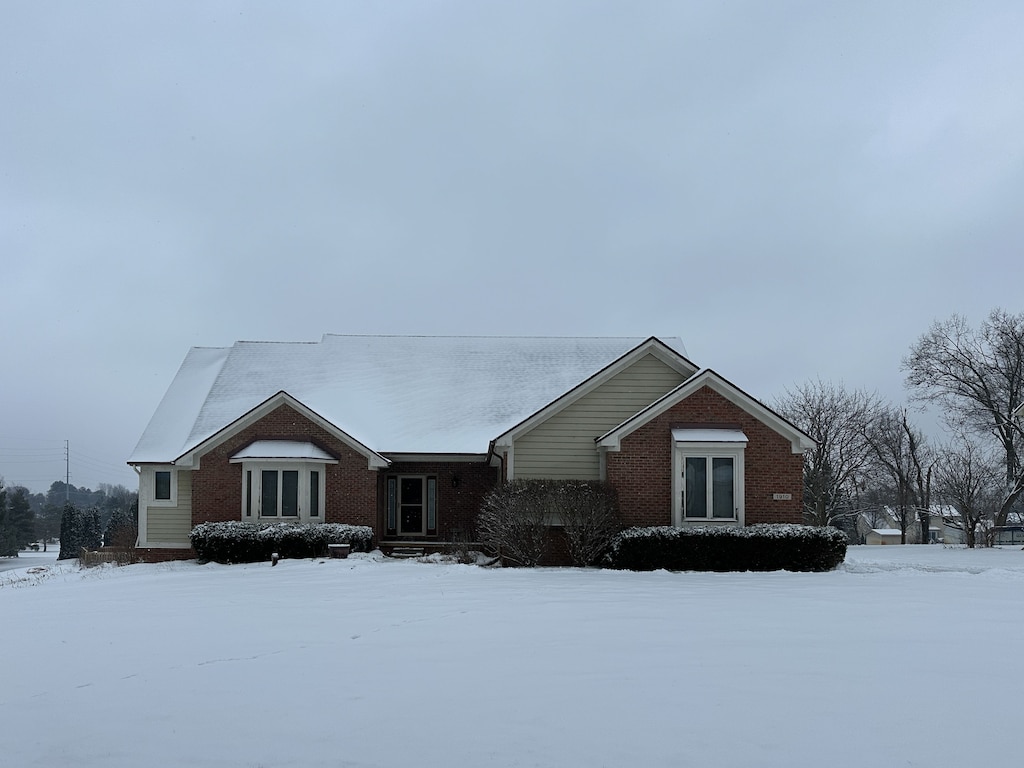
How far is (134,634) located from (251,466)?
510 inches

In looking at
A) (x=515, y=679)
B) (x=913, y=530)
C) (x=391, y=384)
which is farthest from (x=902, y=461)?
(x=515, y=679)

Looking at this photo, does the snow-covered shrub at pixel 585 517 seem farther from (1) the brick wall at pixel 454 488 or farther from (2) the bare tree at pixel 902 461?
(2) the bare tree at pixel 902 461

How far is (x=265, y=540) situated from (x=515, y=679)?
49.3 ft

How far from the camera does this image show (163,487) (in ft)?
81.6

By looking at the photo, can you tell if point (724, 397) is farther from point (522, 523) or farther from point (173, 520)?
point (173, 520)

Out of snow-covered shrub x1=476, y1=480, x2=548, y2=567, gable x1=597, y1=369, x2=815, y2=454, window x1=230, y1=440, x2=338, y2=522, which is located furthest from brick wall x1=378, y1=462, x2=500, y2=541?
gable x1=597, y1=369, x2=815, y2=454

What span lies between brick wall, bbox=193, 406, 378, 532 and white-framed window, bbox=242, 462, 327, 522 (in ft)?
1.07

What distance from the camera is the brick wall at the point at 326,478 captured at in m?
23.4

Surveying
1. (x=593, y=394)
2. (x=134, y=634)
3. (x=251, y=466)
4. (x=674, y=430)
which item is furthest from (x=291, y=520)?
(x=134, y=634)

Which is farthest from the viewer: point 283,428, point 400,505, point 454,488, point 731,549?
point 400,505

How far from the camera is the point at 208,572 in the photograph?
750 inches

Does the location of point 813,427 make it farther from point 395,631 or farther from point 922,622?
point 395,631

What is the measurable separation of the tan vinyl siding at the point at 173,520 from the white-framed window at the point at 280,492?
8.45ft

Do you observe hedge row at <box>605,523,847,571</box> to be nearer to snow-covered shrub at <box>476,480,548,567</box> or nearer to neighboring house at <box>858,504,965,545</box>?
snow-covered shrub at <box>476,480,548,567</box>
